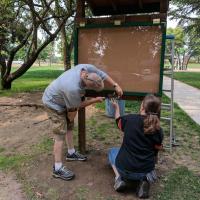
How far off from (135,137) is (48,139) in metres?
2.66

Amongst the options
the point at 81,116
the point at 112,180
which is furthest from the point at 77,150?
the point at 112,180

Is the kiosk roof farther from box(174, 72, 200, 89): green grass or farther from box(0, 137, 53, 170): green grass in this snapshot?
box(174, 72, 200, 89): green grass

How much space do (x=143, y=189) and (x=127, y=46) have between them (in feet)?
6.35

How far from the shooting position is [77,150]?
5.65m

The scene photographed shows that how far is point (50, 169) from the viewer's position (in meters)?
4.91

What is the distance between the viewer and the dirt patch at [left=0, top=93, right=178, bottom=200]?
165 inches

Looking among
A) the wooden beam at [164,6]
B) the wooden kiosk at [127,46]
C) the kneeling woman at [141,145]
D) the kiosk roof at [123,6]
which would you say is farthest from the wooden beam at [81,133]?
the wooden beam at [164,6]

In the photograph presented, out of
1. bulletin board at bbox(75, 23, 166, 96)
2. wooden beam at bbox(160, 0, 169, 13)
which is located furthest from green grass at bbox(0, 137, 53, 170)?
wooden beam at bbox(160, 0, 169, 13)

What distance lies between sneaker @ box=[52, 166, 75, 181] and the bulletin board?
1218 mm

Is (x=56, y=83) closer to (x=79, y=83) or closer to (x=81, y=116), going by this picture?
(x=79, y=83)

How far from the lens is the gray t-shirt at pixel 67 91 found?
4.14m

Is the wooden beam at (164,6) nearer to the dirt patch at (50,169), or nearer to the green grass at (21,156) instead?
the dirt patch at (50,169)

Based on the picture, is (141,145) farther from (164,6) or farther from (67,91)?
(164,6)

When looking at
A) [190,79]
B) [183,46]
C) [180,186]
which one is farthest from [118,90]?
[183,46]
